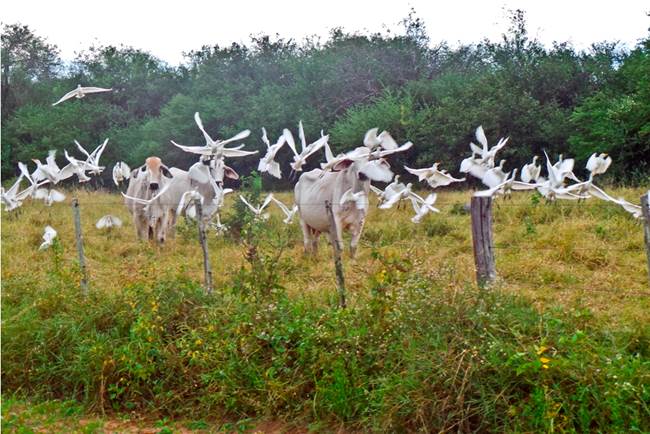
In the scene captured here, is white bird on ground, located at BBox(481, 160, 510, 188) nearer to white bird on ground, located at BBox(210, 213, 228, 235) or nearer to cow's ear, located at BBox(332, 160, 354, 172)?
cow's ear, located at BBox(332, 160, 354, 172)

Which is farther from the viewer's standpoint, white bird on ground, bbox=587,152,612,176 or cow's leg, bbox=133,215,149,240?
cow's leg, bbox=133,215,149,240

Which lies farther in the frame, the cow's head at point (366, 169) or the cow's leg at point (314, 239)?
the cow's leg at point (314, 239)

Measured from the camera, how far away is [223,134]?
28.8 m

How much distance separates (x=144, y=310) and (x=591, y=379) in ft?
13.0

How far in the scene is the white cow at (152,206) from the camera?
13.5 m

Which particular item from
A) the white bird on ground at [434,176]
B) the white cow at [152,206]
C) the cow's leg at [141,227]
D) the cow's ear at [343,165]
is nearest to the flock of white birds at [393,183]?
the white bird on ground at [434,176]

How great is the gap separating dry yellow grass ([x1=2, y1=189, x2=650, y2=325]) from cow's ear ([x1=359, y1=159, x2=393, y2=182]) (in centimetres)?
79

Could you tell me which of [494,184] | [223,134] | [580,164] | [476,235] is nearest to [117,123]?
[223,134]

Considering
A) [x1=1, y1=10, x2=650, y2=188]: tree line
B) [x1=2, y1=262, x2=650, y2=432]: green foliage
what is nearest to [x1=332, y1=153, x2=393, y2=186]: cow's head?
[x1=2, y1=262, x2=650, y2=432]: green foliage

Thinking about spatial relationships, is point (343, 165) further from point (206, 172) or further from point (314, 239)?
point (206, 172)

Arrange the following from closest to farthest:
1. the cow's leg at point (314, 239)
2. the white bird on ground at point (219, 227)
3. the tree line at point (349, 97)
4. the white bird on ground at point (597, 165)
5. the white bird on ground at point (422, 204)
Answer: the white bird on ground at point (422, 204) → the white bird on ground at point (597, 165) → the cow's leg at point (314, 239) → the white bird on ground at point (219, 227) → the tree line at point (349, 97)

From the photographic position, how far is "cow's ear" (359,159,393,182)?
9.77m

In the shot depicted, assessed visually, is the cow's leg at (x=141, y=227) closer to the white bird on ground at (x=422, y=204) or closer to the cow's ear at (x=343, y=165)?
the cow's ear at (x=343, y=165)

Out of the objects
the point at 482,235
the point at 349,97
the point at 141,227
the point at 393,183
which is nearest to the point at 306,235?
the point at 393,183
